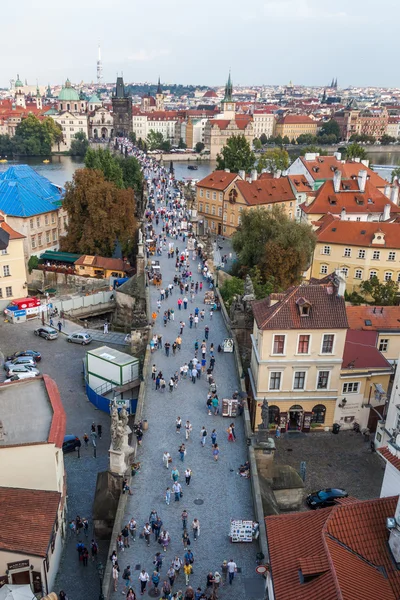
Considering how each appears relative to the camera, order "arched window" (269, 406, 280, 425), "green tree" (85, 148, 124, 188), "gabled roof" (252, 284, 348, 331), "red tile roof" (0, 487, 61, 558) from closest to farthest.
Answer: "red tile roof" (0, 487, 61, 558) → "gabled roof" (252, 284, 348, 331) → "arched window" (269, 406, 280, 425) → "green tree" (85, 148, 124, 188)

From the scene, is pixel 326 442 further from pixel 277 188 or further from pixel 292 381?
pixel 277 188

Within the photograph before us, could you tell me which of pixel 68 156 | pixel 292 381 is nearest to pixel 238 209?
pixel 292 381

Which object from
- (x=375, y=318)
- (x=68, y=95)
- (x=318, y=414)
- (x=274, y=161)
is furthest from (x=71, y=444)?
(x=68, y=95)

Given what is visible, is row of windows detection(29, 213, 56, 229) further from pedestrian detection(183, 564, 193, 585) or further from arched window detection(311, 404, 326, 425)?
pedestrian detection(183, 564, 193, 585)

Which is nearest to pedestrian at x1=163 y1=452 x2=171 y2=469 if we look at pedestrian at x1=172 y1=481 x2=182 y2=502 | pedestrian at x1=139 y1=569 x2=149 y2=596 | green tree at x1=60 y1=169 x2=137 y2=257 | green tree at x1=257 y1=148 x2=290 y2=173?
pedestrian at x1=172 y1=481 x2=182 y2=502

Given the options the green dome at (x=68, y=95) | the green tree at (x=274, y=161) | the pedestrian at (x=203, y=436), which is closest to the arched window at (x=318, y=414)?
the pedestrian at (x=203, y=436)

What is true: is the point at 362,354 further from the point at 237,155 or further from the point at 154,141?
the point at 154,141

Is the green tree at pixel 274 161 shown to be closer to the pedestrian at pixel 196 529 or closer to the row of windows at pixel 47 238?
the row of windows at pixel 47 238
